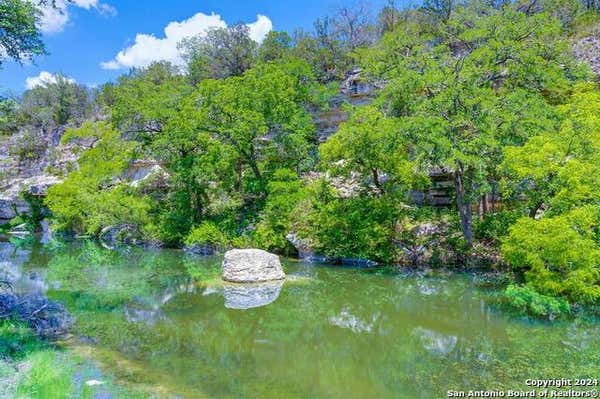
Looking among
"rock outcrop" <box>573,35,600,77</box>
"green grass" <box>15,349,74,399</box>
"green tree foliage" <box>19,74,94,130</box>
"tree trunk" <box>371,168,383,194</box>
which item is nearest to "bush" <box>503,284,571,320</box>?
"tree trunk" <box>371,168,383,194</box>

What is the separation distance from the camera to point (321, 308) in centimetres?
1401

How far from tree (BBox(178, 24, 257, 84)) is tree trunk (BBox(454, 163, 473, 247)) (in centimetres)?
2621

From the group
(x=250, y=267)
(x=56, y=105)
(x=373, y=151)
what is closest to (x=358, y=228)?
(x=373, y=151)

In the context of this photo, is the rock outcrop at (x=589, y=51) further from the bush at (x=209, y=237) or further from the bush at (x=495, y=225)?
the bush at (x=209, y=237)

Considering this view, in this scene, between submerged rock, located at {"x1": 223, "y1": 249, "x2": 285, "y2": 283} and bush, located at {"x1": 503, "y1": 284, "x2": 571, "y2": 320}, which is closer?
bush, located at {"x1": 503, "y1": 284, "x2": 571, "y2": 320}

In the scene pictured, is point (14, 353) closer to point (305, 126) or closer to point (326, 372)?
point (326, 372)

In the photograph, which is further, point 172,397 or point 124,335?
point 124,335

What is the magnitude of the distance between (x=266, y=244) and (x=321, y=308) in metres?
9.86

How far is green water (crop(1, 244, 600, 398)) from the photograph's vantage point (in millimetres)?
8430

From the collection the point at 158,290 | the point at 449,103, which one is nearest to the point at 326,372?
the point at 158,290

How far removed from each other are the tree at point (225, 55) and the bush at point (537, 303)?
3272 centimetres

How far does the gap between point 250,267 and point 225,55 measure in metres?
28.7

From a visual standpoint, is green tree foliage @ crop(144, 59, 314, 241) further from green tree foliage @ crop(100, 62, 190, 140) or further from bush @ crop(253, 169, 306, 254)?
bush @ crop(253, 169, 306, 254)

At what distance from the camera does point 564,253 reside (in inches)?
460
